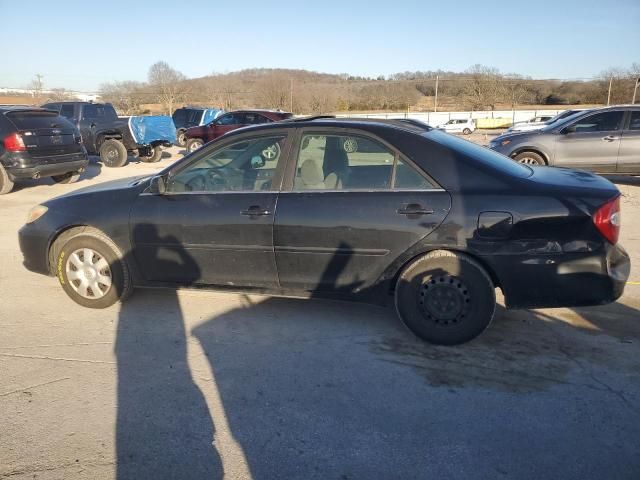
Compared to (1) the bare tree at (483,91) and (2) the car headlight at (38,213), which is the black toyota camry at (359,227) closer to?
(2) the car headlight at (38,213)

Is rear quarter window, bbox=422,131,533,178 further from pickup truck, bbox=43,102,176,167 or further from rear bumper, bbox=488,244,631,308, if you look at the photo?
pickup truck, bbox=43,102,176,167

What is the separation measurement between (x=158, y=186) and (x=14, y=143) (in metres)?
7.27

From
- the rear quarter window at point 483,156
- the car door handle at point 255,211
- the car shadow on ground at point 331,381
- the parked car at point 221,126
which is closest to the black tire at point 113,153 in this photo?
the parked car at point 221,126

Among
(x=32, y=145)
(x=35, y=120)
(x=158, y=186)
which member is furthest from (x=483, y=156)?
(x=35, y=120)

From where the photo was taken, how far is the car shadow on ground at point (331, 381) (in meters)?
2.53

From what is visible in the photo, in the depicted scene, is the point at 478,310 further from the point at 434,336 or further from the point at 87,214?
the point at 87,214

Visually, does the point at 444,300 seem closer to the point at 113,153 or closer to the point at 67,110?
the point at 113,153

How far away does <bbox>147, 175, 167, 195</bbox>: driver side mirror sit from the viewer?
4.10 metres

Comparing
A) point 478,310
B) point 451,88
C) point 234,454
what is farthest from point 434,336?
point 451,88

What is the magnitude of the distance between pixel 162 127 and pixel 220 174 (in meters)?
12.7

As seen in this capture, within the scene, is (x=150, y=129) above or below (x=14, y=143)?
above

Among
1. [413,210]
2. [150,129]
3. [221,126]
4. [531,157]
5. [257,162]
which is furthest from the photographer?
[221,126]

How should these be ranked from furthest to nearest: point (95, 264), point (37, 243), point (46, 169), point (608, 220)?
point (46, 169) → point (37, 243) → point (95, 264) → point (608, 220)

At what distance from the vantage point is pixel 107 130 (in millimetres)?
14844
